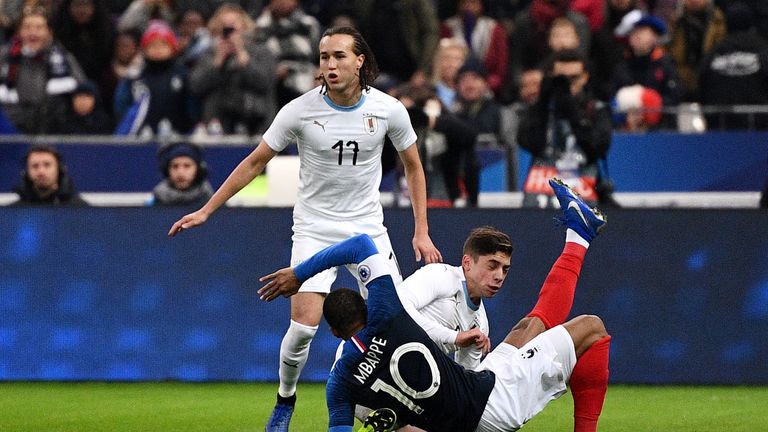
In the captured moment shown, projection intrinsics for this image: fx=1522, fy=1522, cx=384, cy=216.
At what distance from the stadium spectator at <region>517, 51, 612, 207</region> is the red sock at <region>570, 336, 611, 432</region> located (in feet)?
14.3

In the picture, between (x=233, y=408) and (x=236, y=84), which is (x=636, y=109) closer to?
(x=236, y=84)

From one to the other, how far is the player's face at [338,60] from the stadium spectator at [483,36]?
28.0 ft

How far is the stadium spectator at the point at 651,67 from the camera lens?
15102mm

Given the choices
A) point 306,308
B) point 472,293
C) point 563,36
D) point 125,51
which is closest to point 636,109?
point 563,36

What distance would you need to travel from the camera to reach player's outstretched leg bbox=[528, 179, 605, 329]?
7961mm

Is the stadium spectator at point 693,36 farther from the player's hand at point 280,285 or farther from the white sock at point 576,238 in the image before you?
Result: the player's hand at point 280,285

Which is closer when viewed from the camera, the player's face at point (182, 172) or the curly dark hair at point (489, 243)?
the curly dark hair at point (489, 243)

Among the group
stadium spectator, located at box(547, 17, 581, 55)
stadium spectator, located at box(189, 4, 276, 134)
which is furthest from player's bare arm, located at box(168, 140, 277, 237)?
stadium spectator, located at box(189, 4, 276, 134)

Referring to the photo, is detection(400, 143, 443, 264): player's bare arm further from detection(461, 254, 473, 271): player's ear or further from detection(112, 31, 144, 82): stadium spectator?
detection(112, 31, 144, 82): stadium spectator

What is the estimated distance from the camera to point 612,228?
1130cm

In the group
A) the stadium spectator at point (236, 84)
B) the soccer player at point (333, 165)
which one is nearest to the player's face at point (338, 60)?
the soccer player at point (333, 165)

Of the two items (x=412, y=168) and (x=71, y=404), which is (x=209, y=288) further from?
(x=412, y=168)

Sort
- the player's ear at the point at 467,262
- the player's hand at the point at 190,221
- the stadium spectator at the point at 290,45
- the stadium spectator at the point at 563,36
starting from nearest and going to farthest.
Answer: the player's ear at the point at 467,262 → the player's hand at the point at 190,221 → the stadium spectator at the point at 563,36 → the stadium spectator at the point at 290,45

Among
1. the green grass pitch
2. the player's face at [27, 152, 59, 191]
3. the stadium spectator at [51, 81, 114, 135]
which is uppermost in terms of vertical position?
the player's face at [27, 152, 59, 191]
